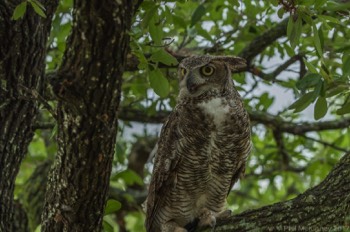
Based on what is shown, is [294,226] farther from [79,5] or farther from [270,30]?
[270,30]

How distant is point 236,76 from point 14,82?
1421 mm

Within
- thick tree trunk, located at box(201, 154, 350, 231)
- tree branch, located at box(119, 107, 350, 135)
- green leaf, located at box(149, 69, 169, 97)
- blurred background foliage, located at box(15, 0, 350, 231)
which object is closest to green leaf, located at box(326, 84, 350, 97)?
blurred background foliage, located at box(15, 0, 350, 231)

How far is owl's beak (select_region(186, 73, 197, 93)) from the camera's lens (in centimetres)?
346

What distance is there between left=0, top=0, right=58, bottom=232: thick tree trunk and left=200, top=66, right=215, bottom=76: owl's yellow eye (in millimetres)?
831

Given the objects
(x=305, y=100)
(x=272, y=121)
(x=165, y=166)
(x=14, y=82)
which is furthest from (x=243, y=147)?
(x=272, y=121)

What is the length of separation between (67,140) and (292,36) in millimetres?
1015

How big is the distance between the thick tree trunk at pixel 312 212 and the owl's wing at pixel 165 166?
69 centimetres

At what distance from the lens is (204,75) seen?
3496 millimetres

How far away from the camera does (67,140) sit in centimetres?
250

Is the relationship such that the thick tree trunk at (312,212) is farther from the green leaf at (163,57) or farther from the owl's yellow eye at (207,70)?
the owl's yellow eye at (207,70)

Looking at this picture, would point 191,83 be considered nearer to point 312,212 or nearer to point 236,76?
point 236,76

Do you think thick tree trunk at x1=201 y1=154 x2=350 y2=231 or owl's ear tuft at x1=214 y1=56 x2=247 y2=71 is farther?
owl's ear tuft at x1=214 y1=56 x2=247 y2=71

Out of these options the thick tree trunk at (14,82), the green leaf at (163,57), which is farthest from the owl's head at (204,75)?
the thick tree trunk at (14,82)

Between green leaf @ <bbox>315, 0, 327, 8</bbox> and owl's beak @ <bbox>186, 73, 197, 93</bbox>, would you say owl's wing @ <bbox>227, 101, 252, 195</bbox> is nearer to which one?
owl's beak @ <bbox>186, 73, 197, 93</bbox>
